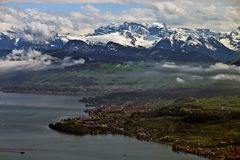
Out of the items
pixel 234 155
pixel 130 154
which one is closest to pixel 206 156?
pixel 234 155

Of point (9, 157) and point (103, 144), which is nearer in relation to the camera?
point (9, 157)

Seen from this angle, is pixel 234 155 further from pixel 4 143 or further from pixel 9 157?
pixel 4 143

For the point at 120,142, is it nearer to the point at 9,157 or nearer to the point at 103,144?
the point at 103,144

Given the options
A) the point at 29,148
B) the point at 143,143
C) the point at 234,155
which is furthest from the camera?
the point at 143,143

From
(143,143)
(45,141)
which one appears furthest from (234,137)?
(45,141)

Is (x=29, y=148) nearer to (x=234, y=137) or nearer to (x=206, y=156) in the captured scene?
(x=206, y=156)

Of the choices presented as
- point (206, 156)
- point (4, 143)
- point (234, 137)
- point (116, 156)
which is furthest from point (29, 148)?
point (234, 137)

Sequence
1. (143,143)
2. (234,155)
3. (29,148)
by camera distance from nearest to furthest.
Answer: (234,155)
(29,148)
(143,143)

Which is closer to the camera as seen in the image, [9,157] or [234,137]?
[9,157]
